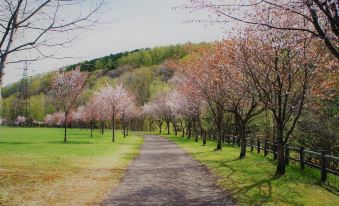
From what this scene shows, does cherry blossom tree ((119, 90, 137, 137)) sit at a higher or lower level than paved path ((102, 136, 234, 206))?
higher

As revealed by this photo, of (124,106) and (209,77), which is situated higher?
(209,77)

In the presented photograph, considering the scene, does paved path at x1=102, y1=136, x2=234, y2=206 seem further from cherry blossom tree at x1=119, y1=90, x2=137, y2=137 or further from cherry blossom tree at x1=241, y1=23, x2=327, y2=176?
cherry blossom tree at x1=119, y1=90, x2=137, y2=137

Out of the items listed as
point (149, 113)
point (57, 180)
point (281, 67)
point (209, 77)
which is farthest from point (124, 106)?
point (149, 113)

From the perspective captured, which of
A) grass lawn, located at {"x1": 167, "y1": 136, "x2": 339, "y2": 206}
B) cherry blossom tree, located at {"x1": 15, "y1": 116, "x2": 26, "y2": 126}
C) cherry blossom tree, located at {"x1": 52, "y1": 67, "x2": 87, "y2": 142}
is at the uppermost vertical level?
cherry blossom tree, located at {"x1": 52, "y1": 67, "x2": 87, "y2": 142}

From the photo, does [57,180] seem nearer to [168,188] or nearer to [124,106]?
[168,188]

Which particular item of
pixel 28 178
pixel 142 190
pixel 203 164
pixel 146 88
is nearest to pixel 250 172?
pixel 203 164

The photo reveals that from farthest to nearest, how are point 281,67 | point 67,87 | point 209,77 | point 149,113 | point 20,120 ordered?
1. point 20,120
2. point 149,113
3. point 67,87
4. point 209,77
5. point 281,67

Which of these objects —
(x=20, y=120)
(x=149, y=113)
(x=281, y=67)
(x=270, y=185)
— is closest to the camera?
(x=270, y=185)

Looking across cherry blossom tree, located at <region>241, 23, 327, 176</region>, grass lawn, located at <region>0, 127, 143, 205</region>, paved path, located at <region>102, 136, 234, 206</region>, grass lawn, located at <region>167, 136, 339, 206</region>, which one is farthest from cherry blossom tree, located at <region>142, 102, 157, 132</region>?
cherry blossom tree, located at <region>241, 23, 327, 176</region>

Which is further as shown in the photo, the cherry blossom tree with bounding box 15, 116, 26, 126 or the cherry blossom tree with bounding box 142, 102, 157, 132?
the cherry blossom tree with bounding box 15, 116, 26, 126

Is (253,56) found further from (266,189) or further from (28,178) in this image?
(28,178)

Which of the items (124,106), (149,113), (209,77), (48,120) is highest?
(209,77)

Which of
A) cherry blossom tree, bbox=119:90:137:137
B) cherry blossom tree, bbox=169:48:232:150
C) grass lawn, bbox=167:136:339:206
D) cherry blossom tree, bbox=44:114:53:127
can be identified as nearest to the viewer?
grass lawn, bbox=167:136:339:206

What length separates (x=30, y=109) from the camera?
641ft
